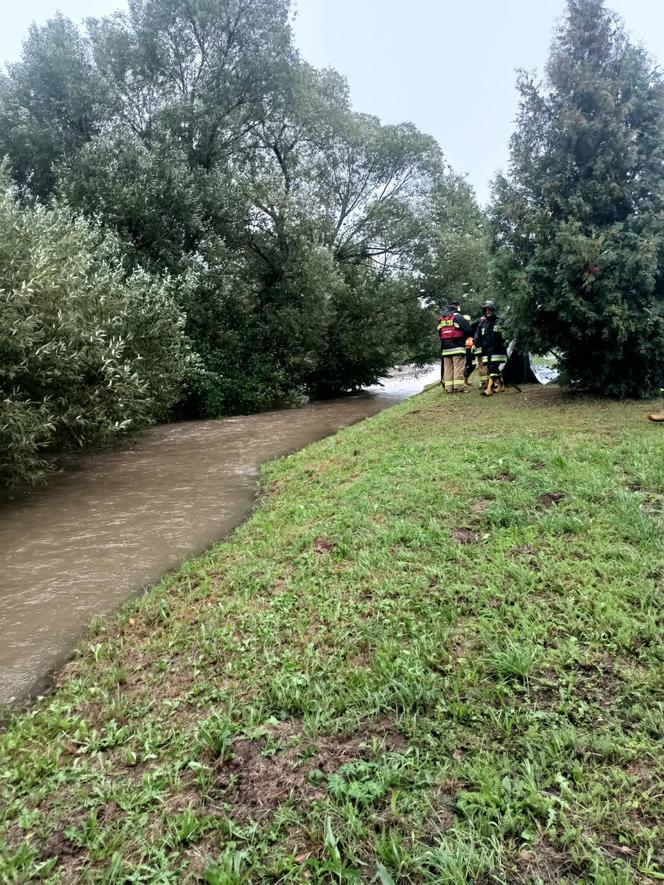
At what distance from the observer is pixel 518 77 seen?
1031 centimetres

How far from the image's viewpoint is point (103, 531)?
662 cm

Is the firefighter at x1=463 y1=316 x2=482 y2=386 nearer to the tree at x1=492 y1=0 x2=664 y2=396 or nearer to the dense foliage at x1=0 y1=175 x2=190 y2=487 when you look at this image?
the tree at x1=492 y1=0 x2=664 y2=396

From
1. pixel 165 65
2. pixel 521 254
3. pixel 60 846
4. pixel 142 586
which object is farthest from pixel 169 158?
pixel 60 846

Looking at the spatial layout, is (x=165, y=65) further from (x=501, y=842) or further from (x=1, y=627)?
(x=501, y=842)

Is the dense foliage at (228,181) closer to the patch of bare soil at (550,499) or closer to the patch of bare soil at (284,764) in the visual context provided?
the patch of bare soil at (550,499)

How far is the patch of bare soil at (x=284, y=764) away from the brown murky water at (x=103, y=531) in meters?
1.85

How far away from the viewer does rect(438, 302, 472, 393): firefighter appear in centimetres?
1253

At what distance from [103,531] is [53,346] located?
315cm

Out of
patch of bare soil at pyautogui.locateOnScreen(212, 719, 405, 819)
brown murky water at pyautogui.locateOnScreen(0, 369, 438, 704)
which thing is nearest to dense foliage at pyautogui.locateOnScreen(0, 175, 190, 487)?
brown murky water at pyautogui.locateOnScreen(0, 369, 438, 704)

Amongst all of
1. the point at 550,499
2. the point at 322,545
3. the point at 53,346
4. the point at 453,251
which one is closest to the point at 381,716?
the point at 322,545

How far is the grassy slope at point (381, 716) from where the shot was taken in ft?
6.77

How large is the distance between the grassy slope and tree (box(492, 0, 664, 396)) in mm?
5609

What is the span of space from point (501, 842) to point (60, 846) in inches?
73.2

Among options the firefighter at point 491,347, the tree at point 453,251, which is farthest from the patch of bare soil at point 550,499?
the tree at point 453,251
